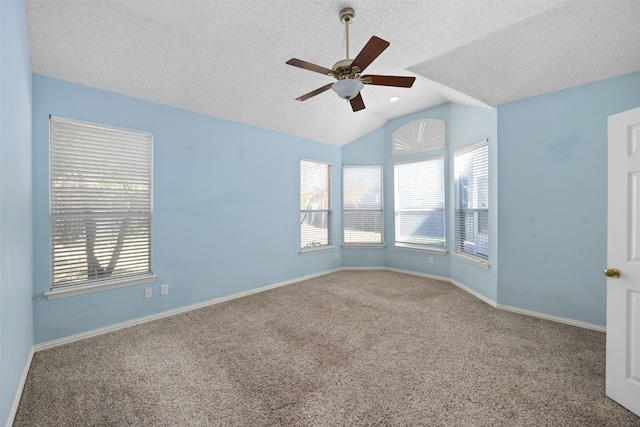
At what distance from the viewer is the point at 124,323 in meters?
3.10

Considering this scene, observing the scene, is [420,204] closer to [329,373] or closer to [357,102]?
[357,102]

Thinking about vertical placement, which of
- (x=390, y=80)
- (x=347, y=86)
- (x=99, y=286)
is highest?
(x=390, y=80)

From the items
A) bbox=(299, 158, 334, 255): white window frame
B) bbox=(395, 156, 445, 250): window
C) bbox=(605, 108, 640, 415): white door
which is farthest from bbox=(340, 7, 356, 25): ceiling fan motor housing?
bbox=(395, 156, 445, 250): window

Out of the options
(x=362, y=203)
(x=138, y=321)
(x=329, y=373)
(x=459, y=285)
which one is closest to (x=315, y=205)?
(x=362, y=203)

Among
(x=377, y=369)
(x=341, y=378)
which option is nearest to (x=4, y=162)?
(x=341, y=378)

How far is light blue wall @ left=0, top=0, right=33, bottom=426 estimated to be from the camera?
151cm

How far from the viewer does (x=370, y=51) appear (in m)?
1.93

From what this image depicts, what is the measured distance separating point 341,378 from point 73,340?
102 inches

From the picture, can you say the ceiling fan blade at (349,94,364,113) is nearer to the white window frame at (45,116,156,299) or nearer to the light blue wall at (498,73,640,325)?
the light blue wall at (498,73,640,325)

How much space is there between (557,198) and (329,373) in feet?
10.1

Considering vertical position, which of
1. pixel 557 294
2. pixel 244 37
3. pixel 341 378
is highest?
pixel 244 37

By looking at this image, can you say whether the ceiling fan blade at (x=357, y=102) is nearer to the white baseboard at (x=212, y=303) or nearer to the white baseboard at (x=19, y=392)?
the white baseboard at (x=212, y=303)

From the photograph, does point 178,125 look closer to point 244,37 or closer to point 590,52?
point 244,37

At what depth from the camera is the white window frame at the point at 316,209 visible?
5.16m
